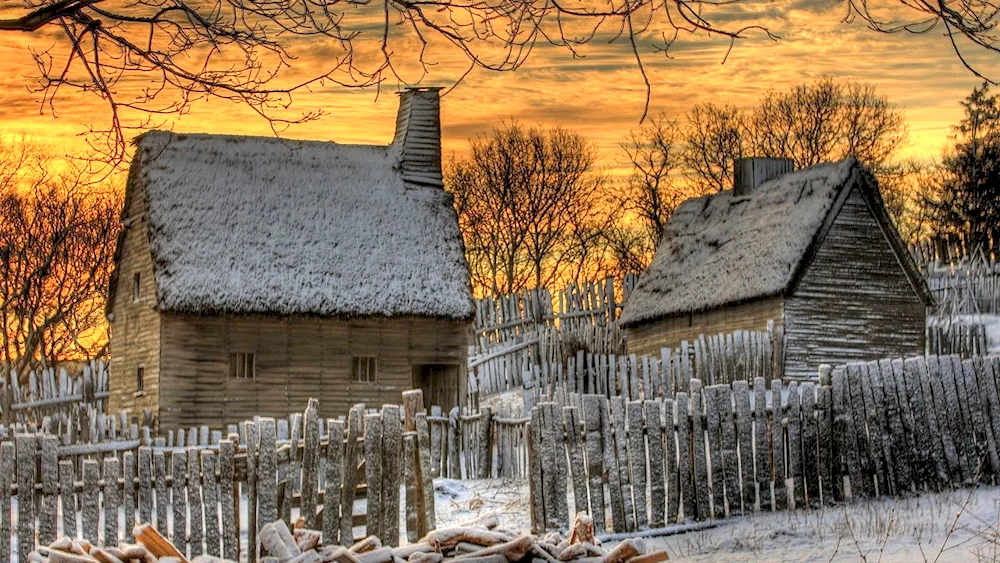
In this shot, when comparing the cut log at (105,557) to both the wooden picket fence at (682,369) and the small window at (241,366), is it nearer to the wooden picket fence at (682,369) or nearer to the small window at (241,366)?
the wooden picket fence at (682,369)

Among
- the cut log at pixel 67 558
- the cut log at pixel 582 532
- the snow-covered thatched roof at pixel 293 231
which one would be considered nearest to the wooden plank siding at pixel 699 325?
the snow-covered thatched roof at pixel 293 231

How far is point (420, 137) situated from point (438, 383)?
6.87 m

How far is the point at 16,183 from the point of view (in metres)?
43.8

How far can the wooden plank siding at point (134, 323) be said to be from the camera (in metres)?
29.9

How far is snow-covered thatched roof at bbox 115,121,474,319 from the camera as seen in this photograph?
97.3 ft

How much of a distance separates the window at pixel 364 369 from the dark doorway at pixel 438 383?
1692 mm

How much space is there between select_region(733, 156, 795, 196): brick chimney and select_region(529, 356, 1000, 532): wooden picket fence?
64.8ft

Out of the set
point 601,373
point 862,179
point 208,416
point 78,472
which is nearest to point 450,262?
point 601,373

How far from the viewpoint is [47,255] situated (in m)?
44.9

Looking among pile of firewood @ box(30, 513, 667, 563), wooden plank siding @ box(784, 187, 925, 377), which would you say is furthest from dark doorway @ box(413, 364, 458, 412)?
pile of firewood @ box(30, 513, 667, 563)

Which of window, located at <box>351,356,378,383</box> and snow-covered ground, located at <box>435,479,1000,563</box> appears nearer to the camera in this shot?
snow-covered ground, located at <box>435,479,1000,563</box>

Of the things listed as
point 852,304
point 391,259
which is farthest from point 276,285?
point 852,304

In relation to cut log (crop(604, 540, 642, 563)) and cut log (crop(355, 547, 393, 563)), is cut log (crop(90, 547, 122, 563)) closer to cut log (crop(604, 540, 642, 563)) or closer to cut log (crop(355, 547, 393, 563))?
cut log (crop(355, 547, 393, 563))

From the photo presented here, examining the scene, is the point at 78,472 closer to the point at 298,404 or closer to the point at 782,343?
the point at 298,404
